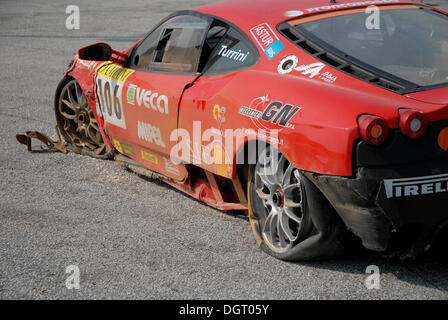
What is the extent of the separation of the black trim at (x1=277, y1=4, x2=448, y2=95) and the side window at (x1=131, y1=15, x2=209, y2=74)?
763 millimetres

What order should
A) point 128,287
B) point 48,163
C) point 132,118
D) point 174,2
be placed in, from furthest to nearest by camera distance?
point 174,2 → point 48,163 → point 132,118 → point 128,287

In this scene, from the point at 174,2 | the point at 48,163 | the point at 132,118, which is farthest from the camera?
the point at 174,2

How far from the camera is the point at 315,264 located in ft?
12.5

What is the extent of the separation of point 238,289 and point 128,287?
63 centimetres

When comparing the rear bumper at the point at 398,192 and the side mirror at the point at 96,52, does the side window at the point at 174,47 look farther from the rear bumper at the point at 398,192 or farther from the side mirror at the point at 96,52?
the rear bumper at the point at 398,192

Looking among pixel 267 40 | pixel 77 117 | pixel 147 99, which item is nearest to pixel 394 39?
pixel 267 40

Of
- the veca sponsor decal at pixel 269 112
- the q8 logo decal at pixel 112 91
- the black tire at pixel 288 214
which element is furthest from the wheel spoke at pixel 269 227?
the q8 logo decal at pixel 112 91

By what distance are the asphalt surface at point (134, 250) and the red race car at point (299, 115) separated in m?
0.18

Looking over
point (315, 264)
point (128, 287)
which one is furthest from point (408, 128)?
point (128, 287)

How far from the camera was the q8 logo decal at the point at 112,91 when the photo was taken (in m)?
5.25

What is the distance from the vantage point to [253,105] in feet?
12.4

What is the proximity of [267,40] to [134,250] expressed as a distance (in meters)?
1.60

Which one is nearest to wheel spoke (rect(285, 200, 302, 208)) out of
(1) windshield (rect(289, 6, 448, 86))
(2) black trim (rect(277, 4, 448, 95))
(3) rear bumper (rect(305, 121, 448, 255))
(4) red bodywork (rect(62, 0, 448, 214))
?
(4) red bodywork (rect(62, 0, 448, 214))

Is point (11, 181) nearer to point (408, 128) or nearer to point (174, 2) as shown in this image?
point (408, 128)
